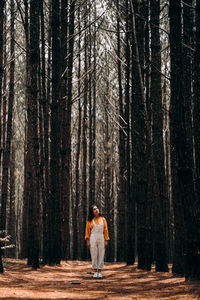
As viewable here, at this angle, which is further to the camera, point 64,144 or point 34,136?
point 64,144

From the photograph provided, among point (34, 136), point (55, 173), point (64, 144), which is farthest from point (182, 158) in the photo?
point (64, 144)

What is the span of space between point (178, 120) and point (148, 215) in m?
3.54

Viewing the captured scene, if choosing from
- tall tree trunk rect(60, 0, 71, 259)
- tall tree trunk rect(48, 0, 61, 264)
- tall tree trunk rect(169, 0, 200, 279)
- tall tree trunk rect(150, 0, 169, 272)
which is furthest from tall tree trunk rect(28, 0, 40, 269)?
tall tree trunk rect(169, 0, 200, 279)

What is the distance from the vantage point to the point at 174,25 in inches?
227

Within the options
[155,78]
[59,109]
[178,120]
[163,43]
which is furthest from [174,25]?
[163,43]

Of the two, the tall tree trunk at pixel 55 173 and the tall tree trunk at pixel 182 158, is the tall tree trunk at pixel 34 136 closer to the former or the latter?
the tall tree trunk at pixel 55 173

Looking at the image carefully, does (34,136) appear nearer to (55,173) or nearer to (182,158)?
(55,173)

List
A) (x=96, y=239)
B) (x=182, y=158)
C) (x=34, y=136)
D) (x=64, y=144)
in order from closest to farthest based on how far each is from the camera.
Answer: (x=182, y=158) → (x=96, y=239) → (x=34, y=136) → (x=64, y=144)

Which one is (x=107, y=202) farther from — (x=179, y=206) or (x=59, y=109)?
Result: (x=179, y=206)

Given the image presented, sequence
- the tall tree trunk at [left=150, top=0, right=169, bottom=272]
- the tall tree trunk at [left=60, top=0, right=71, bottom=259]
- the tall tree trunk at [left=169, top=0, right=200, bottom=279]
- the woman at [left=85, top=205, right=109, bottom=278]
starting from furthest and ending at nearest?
the tall tree trunk at [left=60, top=0, right=71, bottom=259]
the tall tree trunk at [left=150, top=0, right=169, bottom=272]
the woman at [left=85, top=205, right=109, bottom=278]
the tall tree trunk at [left=169, top=0, right=200, bottom=279]

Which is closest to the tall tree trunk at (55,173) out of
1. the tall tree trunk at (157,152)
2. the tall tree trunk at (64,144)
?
the tall tree trunk at (64,144)

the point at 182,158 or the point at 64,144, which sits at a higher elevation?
the point at 64,144

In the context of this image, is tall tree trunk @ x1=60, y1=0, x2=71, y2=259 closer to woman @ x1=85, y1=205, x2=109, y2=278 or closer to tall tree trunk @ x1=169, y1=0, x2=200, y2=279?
woman @ x1=85, y1=205, x2=109, y2=278

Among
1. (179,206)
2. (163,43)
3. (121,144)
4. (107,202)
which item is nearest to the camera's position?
(179,206)
